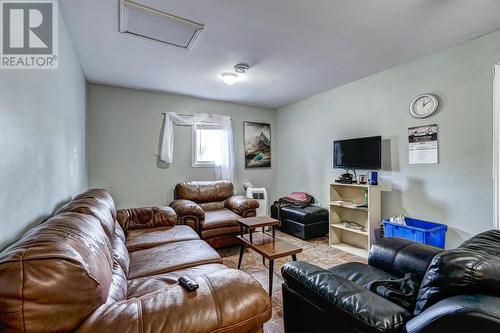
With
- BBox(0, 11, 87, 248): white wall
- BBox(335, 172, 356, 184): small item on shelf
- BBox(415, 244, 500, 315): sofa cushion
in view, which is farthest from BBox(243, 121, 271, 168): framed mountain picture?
BBox(415, 244, 500, 315): sofa cushion

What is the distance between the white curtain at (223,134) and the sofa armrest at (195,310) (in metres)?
3.20

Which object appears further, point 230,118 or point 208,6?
point 230,118

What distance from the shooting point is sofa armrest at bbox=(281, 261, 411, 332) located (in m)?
0.88

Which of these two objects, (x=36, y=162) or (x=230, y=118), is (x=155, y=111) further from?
(x=36, y=162)

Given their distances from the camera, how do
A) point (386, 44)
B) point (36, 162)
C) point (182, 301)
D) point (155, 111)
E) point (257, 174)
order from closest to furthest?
point (182, 301) < point (36, 162) < point (386, 44) < point (155, 111) < point (257, 174)

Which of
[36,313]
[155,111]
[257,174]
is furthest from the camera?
[257,174]

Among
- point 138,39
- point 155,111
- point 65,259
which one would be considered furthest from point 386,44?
point 155,111

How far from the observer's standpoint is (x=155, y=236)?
2357mm

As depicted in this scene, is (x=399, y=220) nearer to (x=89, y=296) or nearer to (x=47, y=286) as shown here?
(x=89, y=296)

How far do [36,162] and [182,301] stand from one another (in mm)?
1221

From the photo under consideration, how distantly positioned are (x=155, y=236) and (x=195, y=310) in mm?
1670

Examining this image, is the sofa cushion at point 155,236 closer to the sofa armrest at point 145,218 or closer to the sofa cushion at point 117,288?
the sofa armrest at point 145,218

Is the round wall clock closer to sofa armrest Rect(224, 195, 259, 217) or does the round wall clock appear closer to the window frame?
sofa armrest Rect(224, 195, 259, 217)

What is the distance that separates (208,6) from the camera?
5.88ft
